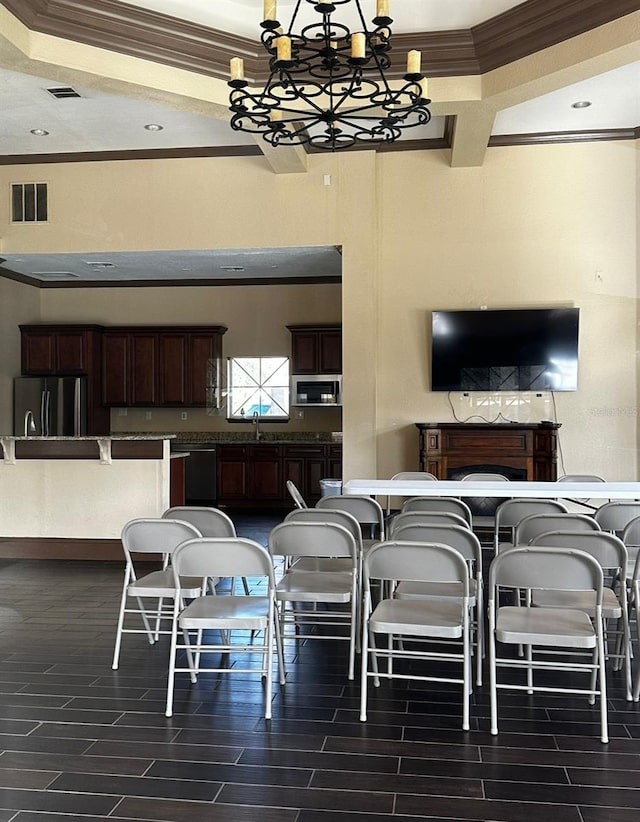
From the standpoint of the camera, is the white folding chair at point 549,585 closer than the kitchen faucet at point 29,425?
Yes

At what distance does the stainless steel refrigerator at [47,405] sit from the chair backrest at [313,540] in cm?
724

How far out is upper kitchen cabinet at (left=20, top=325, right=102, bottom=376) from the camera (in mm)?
10617

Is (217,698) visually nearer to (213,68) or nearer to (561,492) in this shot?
(561,492)

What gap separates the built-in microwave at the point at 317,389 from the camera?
34.5 ft

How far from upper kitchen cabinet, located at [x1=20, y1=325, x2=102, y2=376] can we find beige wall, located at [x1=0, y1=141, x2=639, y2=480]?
2.57 m

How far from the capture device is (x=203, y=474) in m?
10.2

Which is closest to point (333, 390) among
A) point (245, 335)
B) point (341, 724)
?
point (245, 335)

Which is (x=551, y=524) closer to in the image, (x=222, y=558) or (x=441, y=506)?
(x=441, y=506)

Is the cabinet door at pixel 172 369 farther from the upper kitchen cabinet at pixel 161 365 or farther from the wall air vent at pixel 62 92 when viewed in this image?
the wall air vent at pixel 62 92

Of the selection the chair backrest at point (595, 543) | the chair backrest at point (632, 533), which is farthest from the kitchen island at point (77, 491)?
the chair backrest at point (595, 543)

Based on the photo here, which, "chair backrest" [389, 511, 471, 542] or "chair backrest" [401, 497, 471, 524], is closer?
"chair backrest" [389, 511, 471, 542]

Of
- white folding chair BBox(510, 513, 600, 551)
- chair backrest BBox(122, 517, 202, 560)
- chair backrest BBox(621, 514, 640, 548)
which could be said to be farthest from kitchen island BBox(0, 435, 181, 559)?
chair backrest BBox(621, 514, 640, 548)

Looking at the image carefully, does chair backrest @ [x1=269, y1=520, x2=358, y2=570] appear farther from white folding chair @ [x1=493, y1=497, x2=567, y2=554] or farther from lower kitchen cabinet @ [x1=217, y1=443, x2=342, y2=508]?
lower kitchen cabinet @ [x1=217, y1=443, x2=342, y2=508]

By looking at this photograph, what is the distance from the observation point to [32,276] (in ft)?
34.7
